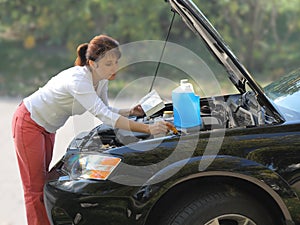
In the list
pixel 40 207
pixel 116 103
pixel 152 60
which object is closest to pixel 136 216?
pixel 40 207

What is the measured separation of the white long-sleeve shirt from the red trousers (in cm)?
8

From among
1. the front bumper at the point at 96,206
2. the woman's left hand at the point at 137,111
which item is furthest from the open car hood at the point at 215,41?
the front bumper at the point at 96,206

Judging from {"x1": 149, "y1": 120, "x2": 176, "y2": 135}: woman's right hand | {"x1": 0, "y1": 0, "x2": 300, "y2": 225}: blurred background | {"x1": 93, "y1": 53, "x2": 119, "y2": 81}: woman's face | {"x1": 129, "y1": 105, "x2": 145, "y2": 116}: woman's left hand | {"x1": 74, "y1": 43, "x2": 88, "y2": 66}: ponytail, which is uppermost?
{"x1": 0, "y1": 0, "x2": 300, "y2": 225}: blurred background

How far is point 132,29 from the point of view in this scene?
12016mm

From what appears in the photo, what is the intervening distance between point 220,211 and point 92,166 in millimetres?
829

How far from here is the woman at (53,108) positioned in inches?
147

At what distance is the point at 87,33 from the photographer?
1230cm

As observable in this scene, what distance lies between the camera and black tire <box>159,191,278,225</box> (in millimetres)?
3189

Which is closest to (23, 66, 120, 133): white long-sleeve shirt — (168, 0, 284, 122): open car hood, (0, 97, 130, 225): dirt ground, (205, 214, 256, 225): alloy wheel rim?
(0, 97, 130, 225): dirt ground

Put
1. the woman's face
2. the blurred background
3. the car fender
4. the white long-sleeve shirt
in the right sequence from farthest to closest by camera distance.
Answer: the blurred background < the woman's face < the white long-sleeve shirt < the car fender

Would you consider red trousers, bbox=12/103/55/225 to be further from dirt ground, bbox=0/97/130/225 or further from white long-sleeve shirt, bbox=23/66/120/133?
dirt ground, bbox=0/97/130/225

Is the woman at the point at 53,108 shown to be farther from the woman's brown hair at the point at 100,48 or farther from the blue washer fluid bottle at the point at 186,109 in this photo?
the blue washer fluid bottle at the point at 186,109

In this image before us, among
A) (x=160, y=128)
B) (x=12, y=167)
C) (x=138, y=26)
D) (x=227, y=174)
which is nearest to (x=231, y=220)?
(x=227, y=174)

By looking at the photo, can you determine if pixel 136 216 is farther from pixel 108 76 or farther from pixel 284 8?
pixel 284 8
